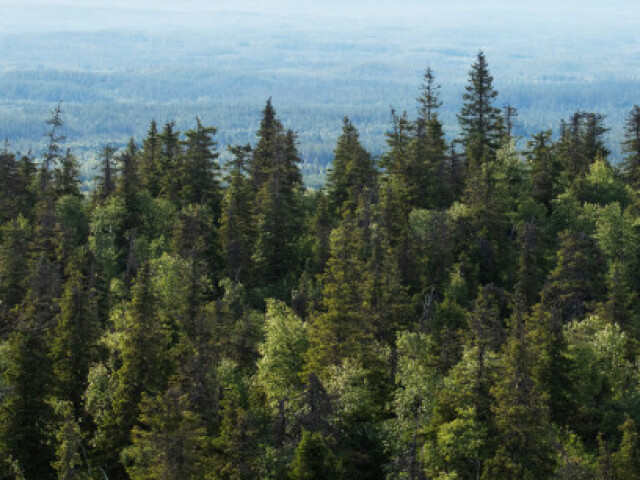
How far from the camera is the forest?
45844mm

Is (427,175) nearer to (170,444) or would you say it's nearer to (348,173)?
(348,173)

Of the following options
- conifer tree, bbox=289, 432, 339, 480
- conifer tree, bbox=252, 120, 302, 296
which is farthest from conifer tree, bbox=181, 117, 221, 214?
conifer tree, bbox=289, 432, 339, 480

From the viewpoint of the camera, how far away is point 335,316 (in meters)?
54.2

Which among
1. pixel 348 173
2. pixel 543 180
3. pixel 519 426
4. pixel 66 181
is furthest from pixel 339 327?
Result: pixel 66 181

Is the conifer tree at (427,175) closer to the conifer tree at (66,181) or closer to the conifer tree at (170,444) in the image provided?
the conifer tree at (66,181)

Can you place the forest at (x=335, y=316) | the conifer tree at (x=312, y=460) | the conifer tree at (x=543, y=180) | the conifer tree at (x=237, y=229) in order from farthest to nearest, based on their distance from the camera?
the conifer tree at (x=543, y=180), the conifer tree at (x=237, y=229), the forest at (x=335, y=316), the conifer tree at (x=312, y=460)

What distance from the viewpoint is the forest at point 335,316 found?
45844 mm

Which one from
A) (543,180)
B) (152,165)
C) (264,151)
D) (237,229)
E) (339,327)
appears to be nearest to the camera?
(339,327)

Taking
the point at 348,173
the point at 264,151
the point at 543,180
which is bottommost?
the point at 348,173

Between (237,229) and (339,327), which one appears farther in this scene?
(237,229)

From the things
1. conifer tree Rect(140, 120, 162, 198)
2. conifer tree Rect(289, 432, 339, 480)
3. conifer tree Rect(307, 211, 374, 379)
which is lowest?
conifer tree Rect(289, 432, 339, 480)

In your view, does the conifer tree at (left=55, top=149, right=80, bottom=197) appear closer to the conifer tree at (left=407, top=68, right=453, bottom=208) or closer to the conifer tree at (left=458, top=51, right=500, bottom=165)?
the conifer tree at (left=407, top=68, right=453, bottom=208)

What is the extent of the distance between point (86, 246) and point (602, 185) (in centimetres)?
4932

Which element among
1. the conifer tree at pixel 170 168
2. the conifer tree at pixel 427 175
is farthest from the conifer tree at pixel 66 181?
the conifer tree at pixel 427 175
